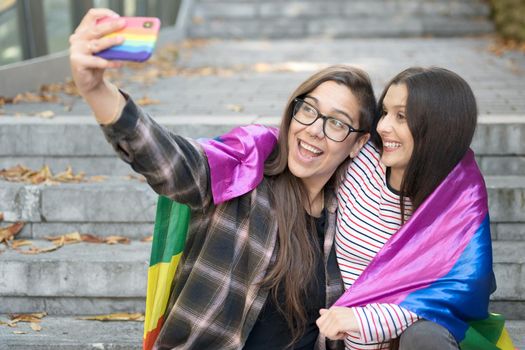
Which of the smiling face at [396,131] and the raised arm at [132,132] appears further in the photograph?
the smiling face at [396,131]

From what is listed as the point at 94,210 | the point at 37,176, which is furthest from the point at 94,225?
the point at 37,176

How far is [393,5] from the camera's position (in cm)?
1147

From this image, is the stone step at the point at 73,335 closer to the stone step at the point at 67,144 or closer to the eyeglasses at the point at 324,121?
the stone step at the point at 67,144

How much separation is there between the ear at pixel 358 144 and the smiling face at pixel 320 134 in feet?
0.27

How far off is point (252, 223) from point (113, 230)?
1408 millimetres

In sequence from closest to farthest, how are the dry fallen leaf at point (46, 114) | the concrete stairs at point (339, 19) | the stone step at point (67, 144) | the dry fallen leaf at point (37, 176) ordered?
the dry fallen leaf at point (37, 176), the stone step at point (67, 144), the dry fallen leaf at point (46, 114), the concrete stairs at point (339, 19)

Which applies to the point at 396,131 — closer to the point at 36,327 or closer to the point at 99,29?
the point at 99,29

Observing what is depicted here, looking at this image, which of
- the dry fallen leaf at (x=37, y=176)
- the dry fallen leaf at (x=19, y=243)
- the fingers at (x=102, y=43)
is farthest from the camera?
the dry fallen leaf at (x=37, y=176)

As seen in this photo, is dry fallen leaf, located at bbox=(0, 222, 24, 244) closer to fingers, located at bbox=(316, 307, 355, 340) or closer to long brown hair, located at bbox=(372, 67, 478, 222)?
fingers, located at bbox=(316, 307, 355, 340)

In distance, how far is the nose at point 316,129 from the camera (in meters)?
2.65

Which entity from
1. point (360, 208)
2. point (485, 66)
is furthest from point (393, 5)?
point (360, 208)

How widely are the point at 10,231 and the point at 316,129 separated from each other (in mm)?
1885

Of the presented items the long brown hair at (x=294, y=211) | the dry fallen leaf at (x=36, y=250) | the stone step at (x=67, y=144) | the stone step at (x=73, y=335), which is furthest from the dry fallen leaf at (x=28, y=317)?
the long brown hair at (x=294, y=211)

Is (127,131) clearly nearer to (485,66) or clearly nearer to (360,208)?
(360,208)
